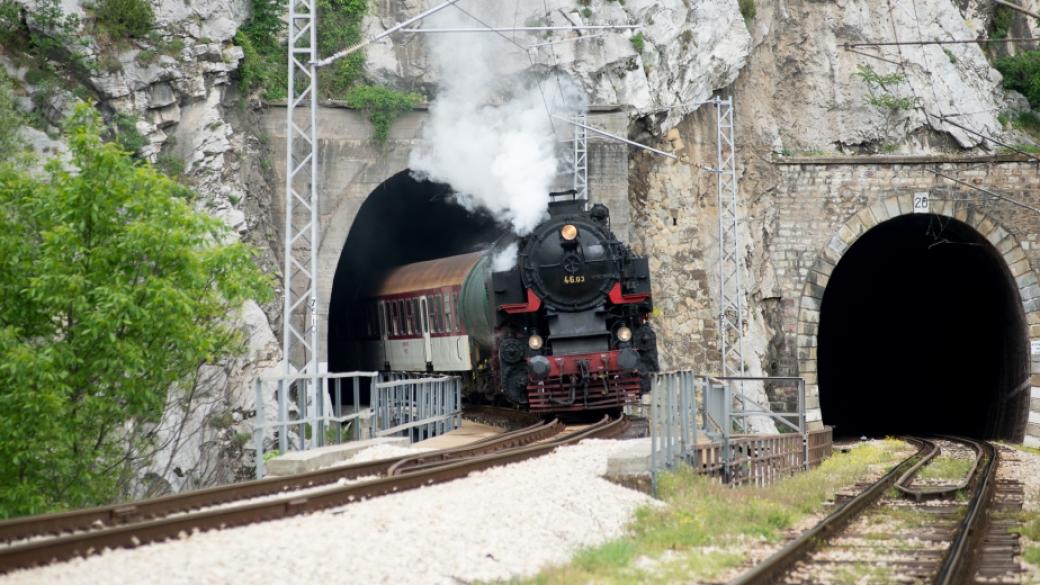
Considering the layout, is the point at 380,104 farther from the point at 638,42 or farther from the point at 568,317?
the point at 568,317

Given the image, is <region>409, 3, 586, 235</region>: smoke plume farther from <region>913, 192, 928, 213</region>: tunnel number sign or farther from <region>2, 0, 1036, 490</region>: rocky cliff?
<region>913, 192, 928, 213</region>: tunnel number sign

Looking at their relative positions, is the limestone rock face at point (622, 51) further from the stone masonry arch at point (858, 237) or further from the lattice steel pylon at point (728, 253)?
the stone masonry arch at point (858, 237)

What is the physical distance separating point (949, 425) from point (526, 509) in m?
30.9

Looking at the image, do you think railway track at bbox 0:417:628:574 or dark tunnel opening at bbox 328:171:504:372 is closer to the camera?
railway track at bbox 0:417:628:574

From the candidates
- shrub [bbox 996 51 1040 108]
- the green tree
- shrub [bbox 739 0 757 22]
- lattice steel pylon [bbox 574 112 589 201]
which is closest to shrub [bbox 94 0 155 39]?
lattice steel pylon [bbox 574 112 589 201]

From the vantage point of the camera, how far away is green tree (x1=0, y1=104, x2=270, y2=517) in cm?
1393

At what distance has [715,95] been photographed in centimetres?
3241

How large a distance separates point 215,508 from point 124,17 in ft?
60.8

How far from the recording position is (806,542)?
10141mm

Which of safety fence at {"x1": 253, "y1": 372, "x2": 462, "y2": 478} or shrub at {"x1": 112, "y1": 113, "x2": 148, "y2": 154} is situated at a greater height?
shrub at {"x1": 112, "y1": 113, "x2": 148, "y2": 154}

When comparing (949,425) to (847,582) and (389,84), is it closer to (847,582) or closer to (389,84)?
(389,84)

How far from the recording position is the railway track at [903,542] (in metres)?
9.10

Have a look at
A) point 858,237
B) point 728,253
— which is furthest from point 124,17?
point 858,237

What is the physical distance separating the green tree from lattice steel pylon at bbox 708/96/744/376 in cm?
1641
